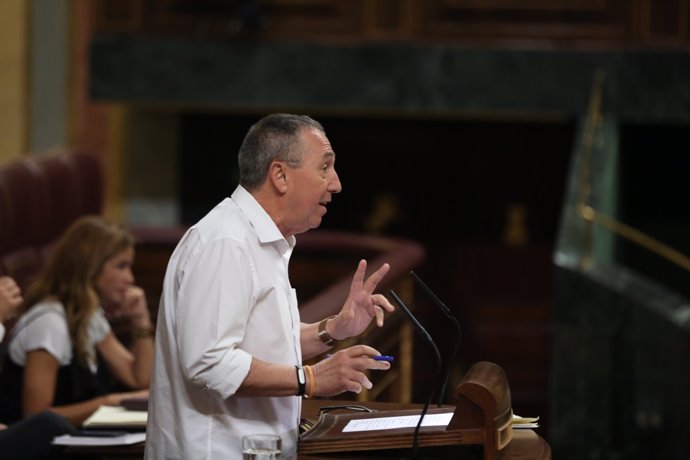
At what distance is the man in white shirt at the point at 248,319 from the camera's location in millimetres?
2766

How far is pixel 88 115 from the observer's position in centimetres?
966

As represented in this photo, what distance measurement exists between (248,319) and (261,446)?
11.3 inches

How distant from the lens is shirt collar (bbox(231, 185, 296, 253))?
291cm

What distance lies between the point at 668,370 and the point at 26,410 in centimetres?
310

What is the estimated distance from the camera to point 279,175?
2.94 metres

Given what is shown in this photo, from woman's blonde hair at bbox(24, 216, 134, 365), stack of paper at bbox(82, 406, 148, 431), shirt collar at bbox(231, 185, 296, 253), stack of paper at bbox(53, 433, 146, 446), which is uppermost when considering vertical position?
shirt collar at bbox(231, 185, 296, 253)

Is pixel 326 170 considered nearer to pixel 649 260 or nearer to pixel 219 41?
pixel 219 41

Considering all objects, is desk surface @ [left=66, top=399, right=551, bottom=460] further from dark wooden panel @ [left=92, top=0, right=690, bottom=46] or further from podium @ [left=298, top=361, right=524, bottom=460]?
dark wooden panel @ [left=92, top=0, right=690, bottom=46]

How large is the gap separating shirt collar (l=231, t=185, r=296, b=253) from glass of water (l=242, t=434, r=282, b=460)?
42 centimetres

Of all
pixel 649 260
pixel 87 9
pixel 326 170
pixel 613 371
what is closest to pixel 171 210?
pixel 87 9

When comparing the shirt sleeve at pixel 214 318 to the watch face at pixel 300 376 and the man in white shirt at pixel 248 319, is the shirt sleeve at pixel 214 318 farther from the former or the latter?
the watch face at pixel 300 376

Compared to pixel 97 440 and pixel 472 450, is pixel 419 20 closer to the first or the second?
pixel 97 440

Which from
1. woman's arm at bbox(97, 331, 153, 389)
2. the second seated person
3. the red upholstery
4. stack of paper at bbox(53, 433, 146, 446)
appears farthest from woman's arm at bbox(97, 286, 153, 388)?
stack of paper at bbox(53, 433, 146, 446)

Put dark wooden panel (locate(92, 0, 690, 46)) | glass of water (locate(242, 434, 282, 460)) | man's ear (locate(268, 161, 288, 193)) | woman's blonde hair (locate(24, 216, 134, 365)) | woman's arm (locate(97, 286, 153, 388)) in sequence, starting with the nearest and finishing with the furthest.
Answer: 1. glass of water (locate(242, 434, 282, 460))
2. man's ear (locate(268, 161, 288, 193))
3. woman's blonde hair (locate(24, 216, 134, 365))
4. woman's arm (locate(97, 286, 153, 388))
5. dark wooden panel (locate(92, 0, 690, 46))
